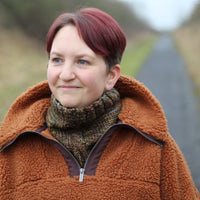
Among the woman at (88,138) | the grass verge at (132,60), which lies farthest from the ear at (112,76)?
the grass verge at (132,60)

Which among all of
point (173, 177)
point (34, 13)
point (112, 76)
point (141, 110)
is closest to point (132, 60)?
point (34, 13)

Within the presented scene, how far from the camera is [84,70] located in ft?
5.23

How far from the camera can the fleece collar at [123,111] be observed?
69.8 inches

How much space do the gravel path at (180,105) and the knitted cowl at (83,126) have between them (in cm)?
239

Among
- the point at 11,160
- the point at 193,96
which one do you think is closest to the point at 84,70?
the point at 11,160

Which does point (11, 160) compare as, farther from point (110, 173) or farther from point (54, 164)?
point (110, 173)

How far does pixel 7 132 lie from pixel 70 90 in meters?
0.58

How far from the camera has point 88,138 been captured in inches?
70.5

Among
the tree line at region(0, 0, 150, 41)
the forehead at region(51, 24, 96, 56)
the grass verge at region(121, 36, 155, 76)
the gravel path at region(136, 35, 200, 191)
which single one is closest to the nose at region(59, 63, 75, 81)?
the forehead at region(51, 24, 96, 56)

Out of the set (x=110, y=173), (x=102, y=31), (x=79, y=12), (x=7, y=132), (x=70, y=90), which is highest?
(x=79, y=12)

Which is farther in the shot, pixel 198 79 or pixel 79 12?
pixel 198 79

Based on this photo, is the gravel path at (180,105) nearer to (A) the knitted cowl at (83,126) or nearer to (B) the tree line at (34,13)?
(A) the knitted cowl at (83,126)

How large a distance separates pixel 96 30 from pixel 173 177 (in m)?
1.12

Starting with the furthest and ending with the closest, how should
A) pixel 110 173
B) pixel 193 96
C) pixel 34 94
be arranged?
pixel 193 96 → pixel 34 94 → pixel 110 173
